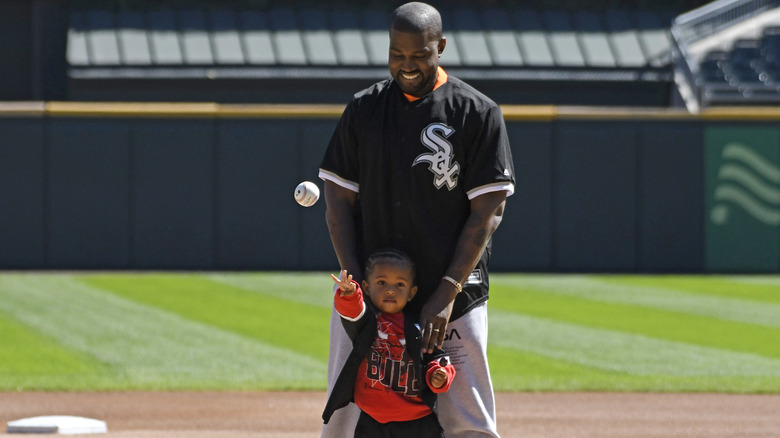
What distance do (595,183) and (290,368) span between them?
9691 millimetres

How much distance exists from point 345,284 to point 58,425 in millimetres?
3682

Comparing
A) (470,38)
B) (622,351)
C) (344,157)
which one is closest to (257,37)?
(470,38)

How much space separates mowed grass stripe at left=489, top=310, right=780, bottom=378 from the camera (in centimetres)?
1012

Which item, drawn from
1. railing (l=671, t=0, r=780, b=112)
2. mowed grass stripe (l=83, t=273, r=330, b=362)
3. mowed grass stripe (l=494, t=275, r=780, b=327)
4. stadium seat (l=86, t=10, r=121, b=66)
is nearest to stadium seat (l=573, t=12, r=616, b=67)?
railing (l=671, t=0, r=780, b=112)

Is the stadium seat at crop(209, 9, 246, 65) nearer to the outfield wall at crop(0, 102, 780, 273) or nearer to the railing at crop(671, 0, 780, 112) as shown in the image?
the outfield wall at crop(0, 102, 780, 273)

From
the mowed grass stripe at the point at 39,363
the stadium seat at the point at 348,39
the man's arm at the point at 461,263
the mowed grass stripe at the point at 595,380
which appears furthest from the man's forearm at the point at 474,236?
the stadium seat at the point at 348,39

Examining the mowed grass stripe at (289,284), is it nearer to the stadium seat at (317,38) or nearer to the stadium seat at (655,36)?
the stadium seat at (317,38)

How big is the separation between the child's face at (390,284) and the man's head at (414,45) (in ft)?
1.90

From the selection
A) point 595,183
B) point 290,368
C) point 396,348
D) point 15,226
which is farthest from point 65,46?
point 396,348

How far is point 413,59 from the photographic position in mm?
Answer: 4184

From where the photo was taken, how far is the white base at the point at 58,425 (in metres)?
7.23

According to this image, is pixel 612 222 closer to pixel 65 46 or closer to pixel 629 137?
pixel 629 137

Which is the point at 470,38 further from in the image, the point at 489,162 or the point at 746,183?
the point at 489,162

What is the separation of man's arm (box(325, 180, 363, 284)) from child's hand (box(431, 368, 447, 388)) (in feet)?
1.50
